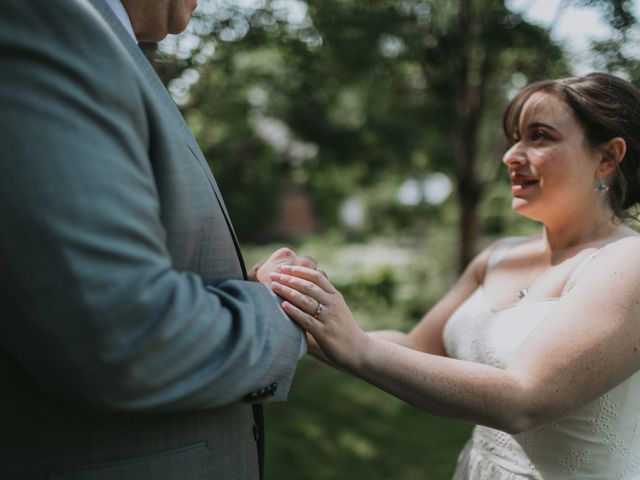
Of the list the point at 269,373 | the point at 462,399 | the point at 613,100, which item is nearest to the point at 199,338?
the point at 269,373

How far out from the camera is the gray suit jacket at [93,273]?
101 cm

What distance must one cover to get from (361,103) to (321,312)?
619 cm

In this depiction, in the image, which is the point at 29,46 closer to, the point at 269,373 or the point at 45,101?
the point at 45,101

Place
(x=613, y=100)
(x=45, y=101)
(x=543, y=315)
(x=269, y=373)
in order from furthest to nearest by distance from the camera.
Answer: (x=613, y=100)
(x=543, y=315)
(x=269, y=373)
(x=45, y=101)

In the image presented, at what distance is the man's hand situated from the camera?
65.4 inches

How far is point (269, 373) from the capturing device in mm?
1319

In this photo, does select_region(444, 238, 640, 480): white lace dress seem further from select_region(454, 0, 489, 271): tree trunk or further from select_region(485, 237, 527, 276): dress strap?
select_region(454, 0, 489, 271): tree trunk

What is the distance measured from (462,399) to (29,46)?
1383 millimetres

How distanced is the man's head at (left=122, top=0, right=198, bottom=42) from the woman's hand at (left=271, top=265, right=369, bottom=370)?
2.40 feet

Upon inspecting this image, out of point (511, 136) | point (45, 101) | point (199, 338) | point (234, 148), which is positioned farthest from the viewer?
point (234, 148)

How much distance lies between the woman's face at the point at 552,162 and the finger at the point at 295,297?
3.66 feet

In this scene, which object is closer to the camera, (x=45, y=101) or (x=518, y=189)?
(x=45, y=101)

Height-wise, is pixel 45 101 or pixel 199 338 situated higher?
pixel 45 101

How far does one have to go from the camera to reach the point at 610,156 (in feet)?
7.11
